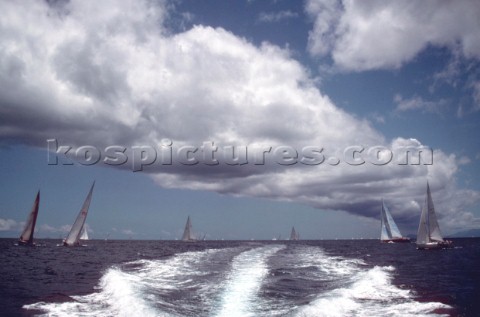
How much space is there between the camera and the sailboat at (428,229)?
63.3m

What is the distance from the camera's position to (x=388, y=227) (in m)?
109

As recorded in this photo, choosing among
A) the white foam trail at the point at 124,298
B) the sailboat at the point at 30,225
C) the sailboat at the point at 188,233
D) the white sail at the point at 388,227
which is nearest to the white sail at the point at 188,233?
the sailboat at the point at 188,233

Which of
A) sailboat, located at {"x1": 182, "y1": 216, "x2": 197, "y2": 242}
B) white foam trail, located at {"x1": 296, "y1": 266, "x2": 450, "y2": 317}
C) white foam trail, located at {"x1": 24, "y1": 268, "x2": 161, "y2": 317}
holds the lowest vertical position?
sailboat, located at {"x1": 182, "y1": 216, "x2": 197, "y2": 242}

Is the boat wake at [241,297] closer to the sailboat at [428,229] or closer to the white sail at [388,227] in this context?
the sailboat at [428,229]

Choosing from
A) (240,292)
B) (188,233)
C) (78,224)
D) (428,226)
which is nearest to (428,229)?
(428,226)

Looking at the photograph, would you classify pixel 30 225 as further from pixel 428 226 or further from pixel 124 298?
pixel 428 226

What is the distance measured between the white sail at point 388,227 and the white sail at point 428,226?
38.5 meters

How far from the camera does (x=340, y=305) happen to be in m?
16.5

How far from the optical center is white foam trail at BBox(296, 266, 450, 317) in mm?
15359

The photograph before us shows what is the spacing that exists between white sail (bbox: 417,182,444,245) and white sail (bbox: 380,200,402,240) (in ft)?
126

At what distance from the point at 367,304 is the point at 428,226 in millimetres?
57111

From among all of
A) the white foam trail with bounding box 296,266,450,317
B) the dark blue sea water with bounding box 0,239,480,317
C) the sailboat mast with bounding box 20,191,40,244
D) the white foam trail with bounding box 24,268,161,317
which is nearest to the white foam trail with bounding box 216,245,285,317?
the dark blue sea water with bounding box 0,239,480,317

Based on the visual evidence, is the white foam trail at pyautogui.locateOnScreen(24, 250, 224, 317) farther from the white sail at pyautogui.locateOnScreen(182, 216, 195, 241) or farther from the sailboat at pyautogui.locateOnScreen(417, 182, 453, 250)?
the white sail at pyautogui.locateOnScreen(182, 216, 195, 241)

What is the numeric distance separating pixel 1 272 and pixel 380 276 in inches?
1259
